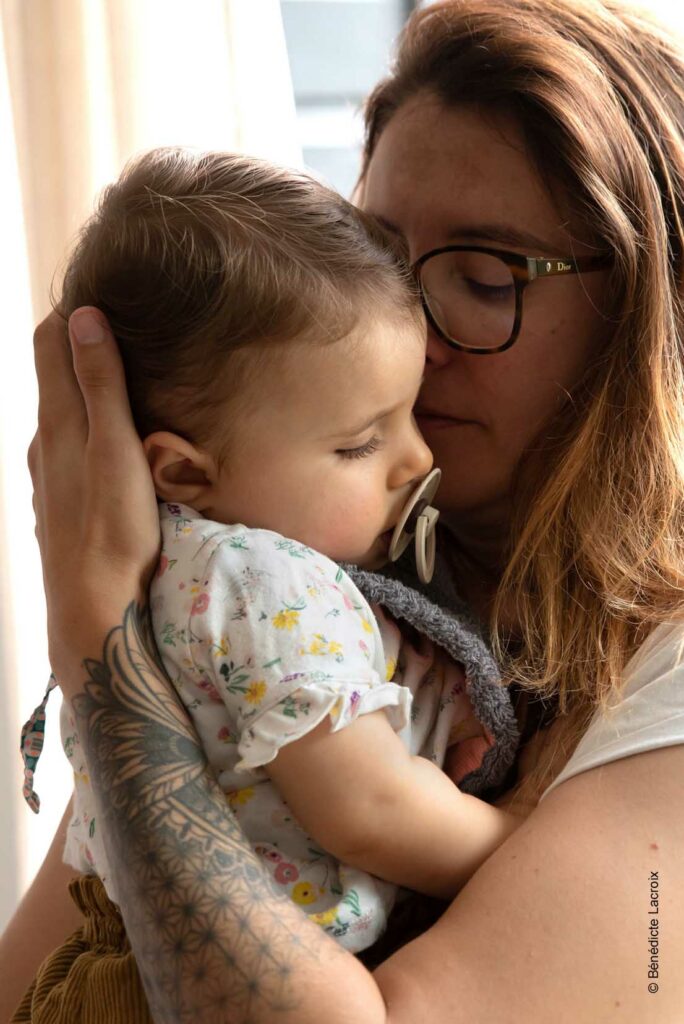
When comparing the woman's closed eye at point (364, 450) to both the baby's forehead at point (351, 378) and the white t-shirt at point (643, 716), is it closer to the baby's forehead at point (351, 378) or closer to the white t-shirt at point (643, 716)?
the baby's forehead at point (351, 378)

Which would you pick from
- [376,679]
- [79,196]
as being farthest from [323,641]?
[79,196]

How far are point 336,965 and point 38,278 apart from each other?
1847 millimetres

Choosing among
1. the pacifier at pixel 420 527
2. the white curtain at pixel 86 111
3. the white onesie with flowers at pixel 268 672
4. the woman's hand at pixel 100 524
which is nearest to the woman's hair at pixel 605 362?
the pacifier at pixel 420 527

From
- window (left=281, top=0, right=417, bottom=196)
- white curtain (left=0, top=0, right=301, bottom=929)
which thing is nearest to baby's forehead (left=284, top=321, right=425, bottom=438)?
white curtain (left=0, top=0, right=301, bottom=929)

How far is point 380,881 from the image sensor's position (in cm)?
115

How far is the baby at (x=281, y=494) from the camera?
1.05m

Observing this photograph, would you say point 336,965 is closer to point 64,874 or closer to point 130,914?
point 130,914

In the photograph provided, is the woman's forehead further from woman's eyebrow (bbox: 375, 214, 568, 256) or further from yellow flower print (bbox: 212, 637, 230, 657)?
yellow flower print (bbox: 212, 637, 230, 657)

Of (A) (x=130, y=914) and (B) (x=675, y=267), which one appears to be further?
(B) (x=675, y=267)

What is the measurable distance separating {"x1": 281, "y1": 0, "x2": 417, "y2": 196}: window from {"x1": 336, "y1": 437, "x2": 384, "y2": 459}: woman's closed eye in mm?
1846

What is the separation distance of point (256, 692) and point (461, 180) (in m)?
0.73

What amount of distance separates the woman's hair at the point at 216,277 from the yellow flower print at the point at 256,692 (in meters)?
0.25

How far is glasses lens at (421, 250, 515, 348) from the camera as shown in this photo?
1403 millimetres

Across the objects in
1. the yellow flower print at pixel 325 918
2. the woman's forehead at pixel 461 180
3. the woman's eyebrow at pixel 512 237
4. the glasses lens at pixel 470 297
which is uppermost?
the woman's forehead at pixel 461 180
